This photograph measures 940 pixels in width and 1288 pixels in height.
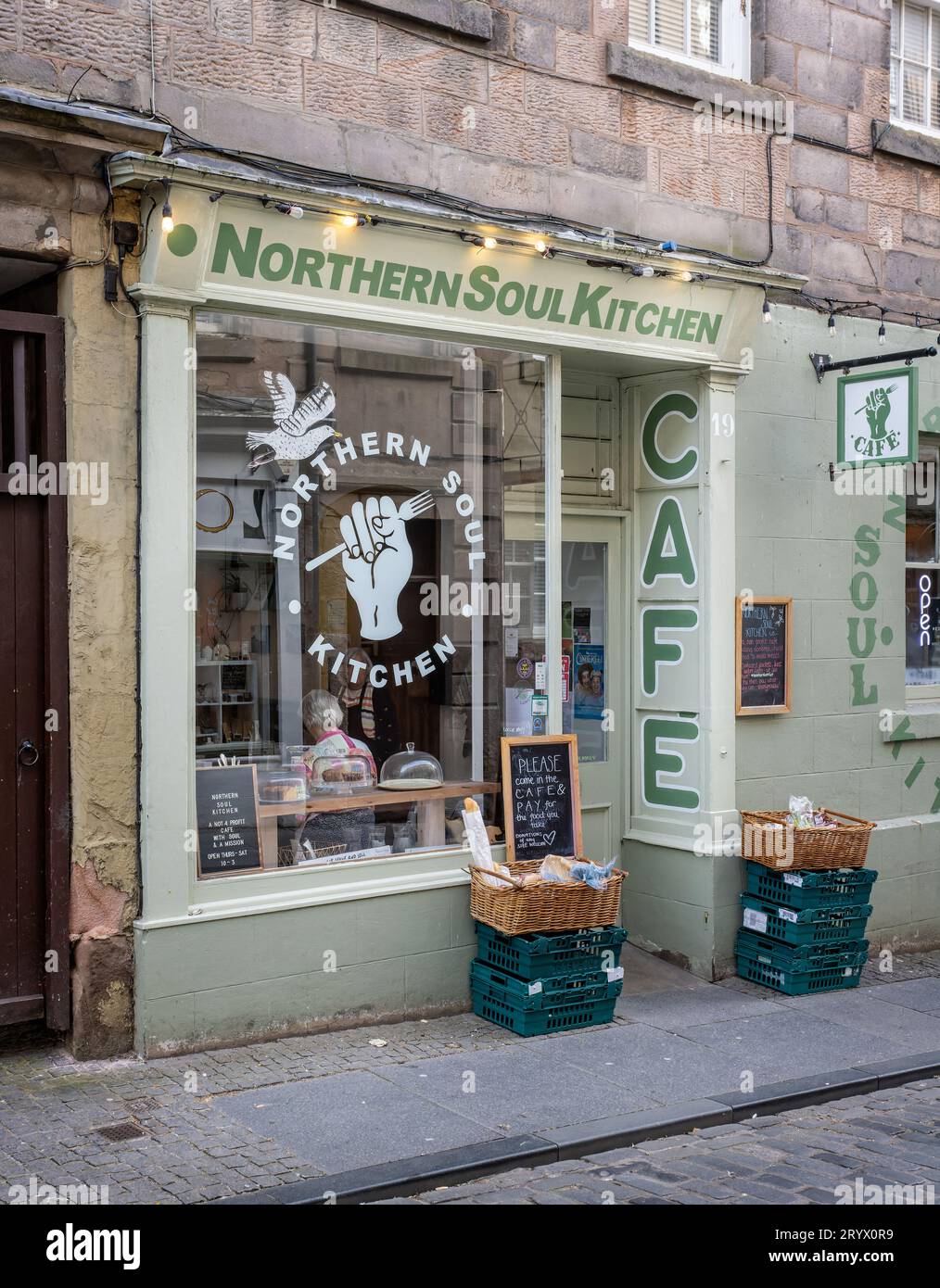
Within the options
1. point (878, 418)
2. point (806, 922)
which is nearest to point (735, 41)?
point (878, 418)

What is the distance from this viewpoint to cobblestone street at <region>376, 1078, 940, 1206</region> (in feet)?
16.5

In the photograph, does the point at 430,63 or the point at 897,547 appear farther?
the point at 897,547

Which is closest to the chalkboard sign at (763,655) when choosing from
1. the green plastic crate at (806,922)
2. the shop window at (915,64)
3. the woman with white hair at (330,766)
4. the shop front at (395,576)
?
the shop front at (395,576)

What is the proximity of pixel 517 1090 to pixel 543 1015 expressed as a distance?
2.90ft

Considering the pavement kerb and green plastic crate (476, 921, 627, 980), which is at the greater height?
green plastic crate (476, 921, 627, 980)

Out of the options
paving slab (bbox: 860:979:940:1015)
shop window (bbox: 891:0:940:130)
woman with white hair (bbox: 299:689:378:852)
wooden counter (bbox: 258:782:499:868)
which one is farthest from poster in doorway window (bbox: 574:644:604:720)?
shop window (bbox: 891:0:940:130)

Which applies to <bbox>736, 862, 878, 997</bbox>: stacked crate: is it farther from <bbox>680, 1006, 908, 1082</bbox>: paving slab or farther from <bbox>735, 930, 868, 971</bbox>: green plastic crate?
<bbox>680, 1006, 908, 1082</bbox>: paving slab

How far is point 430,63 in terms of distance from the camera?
24.0ft

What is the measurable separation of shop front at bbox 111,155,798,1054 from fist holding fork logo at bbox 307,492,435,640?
16mm

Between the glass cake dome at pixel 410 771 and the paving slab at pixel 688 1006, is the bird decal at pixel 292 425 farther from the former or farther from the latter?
the paving slab at pixel 688 1006

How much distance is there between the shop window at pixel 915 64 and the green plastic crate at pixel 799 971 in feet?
19.3
